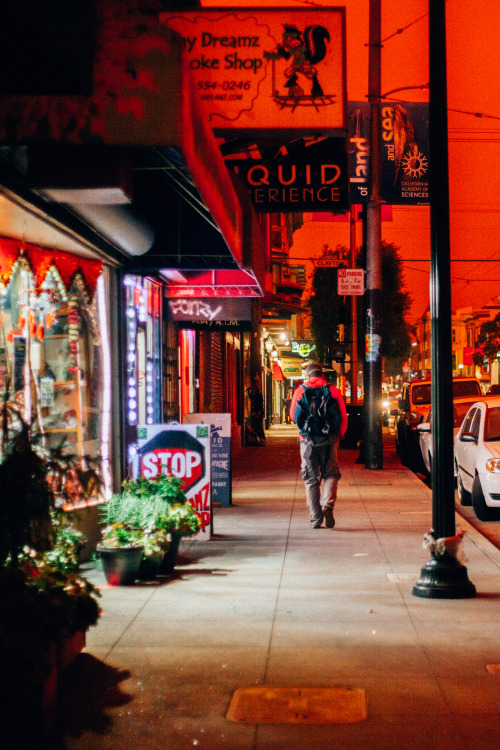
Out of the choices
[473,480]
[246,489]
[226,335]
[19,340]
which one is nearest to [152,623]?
[19,340]

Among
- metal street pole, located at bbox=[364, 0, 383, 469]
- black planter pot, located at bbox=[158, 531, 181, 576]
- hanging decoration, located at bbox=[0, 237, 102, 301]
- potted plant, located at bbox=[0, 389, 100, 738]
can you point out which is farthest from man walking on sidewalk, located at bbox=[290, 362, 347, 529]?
metal street pole, located at bbox=[364, 0, 383, 469]

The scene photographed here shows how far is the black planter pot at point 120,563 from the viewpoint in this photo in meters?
7.48

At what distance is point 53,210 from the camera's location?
746cm

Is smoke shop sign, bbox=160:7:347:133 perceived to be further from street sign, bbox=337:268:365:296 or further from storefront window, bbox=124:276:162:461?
street sign, bbox=337:268:365:296

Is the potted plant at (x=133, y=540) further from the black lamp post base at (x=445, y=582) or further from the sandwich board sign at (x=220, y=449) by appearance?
the sandwich board sign at (x=220, y=449)

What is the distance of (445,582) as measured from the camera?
7055 mm

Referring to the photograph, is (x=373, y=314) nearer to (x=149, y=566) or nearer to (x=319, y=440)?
(x=319, y=440)

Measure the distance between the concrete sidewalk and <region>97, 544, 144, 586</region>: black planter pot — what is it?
0.16 m

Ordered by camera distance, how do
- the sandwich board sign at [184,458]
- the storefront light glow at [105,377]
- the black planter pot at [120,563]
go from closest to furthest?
the black planter pot at [120,563]
the storefront light glow at [105,377]
the sandwich board sign at [184,458]

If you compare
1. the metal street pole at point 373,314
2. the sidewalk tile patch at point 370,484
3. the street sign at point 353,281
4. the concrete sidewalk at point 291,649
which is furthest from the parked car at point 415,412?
the concrete sidewalk at point 291,649

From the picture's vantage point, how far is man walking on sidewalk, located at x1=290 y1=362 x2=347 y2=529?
1073cm

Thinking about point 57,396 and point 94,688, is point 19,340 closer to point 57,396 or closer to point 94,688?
point 57,396

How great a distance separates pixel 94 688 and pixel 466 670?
2.21 m

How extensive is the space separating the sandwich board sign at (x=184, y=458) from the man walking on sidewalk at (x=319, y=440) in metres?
1.40
